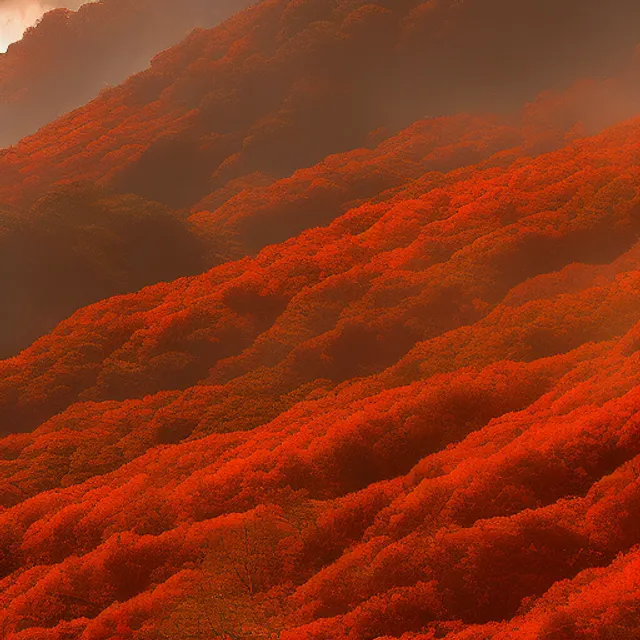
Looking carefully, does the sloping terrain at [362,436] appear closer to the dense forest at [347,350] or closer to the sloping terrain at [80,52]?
the dense forest at [347,350]

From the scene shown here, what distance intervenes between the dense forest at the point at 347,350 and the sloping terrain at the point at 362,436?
0.10m

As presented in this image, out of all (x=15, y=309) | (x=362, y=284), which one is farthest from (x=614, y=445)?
(x=15, y=309)

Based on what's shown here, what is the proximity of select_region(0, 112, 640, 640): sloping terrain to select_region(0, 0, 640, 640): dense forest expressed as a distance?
0.32 ft

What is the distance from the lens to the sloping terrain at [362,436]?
14062 mm

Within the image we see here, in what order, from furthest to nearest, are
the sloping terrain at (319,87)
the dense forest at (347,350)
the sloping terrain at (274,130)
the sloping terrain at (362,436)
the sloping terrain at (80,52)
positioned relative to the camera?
the sloping terrain at (80,52) → the sloping terrain at (319,87) → the sloping terrain at (274,130) → the dense forest at (347,350) → the sloping terrain at (362,436)

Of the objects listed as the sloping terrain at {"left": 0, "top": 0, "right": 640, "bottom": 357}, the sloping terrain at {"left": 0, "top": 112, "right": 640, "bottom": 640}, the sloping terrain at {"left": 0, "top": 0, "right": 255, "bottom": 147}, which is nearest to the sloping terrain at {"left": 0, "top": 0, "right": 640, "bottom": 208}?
the sloping terrain at {"left": 0, "top": 0, "right": 640, "bottom": 357}

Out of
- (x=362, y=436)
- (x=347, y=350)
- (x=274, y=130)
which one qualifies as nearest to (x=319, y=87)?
(x=274, y=130)

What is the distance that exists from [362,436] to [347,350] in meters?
9.01

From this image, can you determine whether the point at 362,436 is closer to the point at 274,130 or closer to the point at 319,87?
the point at 274,130

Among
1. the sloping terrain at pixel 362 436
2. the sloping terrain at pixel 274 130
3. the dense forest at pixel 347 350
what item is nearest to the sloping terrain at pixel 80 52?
the sloping terrain at pixel 274 130

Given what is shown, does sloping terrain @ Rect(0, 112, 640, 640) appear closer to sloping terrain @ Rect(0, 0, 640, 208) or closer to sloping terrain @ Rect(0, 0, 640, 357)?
sloping terrain @ Rect(0, 0, 640, 357)

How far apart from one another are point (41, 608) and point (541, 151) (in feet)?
148

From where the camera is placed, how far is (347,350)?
29.6 m

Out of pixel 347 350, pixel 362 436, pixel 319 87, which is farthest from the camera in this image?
pixel 319 87
